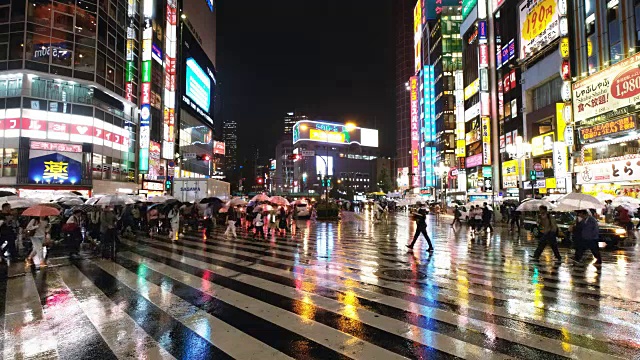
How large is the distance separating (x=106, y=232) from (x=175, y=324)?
871cm

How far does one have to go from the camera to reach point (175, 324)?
575 centimetres

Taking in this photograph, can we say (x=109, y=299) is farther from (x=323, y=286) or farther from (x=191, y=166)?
(x=191, y=166)

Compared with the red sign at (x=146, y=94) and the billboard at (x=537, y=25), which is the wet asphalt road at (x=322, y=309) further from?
the red sign at (x=146, y=94)

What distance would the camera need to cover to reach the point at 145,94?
39875 millimetres

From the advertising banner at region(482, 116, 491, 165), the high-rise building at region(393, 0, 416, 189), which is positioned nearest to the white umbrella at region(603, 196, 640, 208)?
the advertising banner at region(482, 116, 491, 165)

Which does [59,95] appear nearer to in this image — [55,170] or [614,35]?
[55,170]

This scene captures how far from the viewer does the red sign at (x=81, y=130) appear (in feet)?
106

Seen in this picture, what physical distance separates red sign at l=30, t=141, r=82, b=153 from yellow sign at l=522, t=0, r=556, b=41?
43783 millimetres

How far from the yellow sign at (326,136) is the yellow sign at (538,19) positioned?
86.3 m

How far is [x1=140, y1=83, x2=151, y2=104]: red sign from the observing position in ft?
130

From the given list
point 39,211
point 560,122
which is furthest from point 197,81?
point 39,211

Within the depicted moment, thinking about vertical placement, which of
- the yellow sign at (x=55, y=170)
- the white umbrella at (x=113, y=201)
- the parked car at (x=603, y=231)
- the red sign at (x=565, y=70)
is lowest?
the parked car at (x=603, y=231)

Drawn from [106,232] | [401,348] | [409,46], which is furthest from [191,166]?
[409,46]

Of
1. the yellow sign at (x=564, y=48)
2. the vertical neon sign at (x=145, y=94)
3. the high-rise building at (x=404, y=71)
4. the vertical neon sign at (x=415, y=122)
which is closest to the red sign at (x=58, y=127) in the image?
the vertical neon sign at (x=145, y=94)
